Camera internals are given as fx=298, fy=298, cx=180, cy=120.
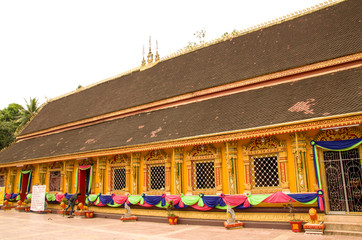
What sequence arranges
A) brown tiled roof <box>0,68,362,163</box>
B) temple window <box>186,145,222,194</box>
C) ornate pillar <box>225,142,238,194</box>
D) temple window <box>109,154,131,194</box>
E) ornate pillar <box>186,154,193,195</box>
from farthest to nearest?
temple window <box>109,154,131,194</box>, ornate pillar <box>186,154,193,195</box>, temple window <box>186,145,222,194</box>, ornate pillar <box>225,142,238,194</box>, brown tiled roof <box>0,68,362,163</box>

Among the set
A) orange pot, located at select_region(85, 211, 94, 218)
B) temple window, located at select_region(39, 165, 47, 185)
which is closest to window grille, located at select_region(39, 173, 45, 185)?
temple window, located at select_region(39, 165, 47, 185)

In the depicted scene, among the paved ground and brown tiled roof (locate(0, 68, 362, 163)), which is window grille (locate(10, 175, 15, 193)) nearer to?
brown tiled roof (locate(0, 68, 362, 163))

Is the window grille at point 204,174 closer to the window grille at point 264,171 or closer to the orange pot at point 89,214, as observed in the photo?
the window grille at point 264,171

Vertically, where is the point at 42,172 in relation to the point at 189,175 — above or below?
above

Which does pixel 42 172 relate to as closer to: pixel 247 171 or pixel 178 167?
pixel 178 167

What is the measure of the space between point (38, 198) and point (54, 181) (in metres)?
1.76

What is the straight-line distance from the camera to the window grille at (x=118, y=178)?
15631mm

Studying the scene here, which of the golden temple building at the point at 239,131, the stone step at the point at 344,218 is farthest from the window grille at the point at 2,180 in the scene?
the stone step at the point at 344,218

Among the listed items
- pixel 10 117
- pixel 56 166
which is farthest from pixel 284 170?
pixel 10 117

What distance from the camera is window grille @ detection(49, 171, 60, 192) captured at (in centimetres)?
1917

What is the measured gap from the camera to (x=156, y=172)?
1431 centimetres

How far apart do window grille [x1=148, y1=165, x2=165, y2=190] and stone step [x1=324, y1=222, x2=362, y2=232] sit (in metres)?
7.24

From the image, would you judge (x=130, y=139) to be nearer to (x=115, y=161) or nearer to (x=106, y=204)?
(x=115, y=161)

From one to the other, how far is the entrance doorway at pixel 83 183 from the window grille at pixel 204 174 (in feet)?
26.4
